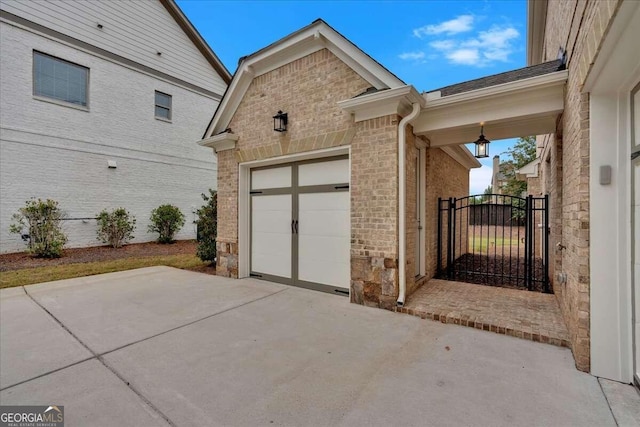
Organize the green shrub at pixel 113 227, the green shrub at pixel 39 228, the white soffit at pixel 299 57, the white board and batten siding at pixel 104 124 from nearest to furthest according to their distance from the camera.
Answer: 1. the white soffit at pixel 299 57
2. the green shrub at pixel 39 228
3. the white board and batten siding at pixel 104 124
4. the green shrub at pixel 113 227

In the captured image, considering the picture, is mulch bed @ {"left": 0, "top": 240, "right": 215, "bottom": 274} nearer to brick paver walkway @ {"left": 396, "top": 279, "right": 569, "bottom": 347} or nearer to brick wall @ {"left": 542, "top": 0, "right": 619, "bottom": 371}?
brick paver walkway @ {"left": 396, "top": 279, "right": 569, "bottom": 347}

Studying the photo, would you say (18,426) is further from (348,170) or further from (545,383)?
(348,170)

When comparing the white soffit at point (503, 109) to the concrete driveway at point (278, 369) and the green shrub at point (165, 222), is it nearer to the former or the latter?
the concrete driveway at point (278, 369)

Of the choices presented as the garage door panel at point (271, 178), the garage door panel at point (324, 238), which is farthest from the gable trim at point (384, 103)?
the garage door panel at point (271, 178)

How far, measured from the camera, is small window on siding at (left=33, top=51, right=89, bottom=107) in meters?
9.08

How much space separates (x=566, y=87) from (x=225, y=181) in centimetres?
611

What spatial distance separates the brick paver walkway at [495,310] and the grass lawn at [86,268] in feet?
19.0

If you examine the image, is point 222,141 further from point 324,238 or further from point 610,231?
point 610,231

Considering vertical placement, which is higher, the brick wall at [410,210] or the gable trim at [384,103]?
the gable trim at [384,103]

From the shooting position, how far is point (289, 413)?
7.06ft

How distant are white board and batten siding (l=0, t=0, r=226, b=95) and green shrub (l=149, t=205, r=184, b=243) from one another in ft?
19.2

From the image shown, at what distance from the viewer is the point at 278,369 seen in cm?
275

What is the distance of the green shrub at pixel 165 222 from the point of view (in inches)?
454

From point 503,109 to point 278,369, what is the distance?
4.43 metres
